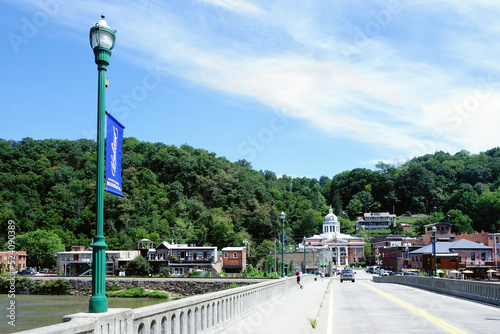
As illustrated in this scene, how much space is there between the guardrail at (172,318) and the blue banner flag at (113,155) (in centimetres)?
205

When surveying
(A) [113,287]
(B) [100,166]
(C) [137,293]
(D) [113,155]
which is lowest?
(C) [137,293]

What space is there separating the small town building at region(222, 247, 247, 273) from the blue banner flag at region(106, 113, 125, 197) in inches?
3765

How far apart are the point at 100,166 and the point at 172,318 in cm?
346

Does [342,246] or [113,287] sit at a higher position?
[342,246]

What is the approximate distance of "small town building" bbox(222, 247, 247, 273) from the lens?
335 feet

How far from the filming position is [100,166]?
7.77m

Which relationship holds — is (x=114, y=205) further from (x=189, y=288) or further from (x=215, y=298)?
(x=215, y=298)

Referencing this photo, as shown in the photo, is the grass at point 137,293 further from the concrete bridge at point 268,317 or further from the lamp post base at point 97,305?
the lamp post base at point 97,305

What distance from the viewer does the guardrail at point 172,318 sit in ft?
21.5

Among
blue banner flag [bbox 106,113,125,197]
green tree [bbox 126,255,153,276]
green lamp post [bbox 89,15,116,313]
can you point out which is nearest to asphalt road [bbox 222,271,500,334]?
green lamp post [bbox 89,15,116,313]

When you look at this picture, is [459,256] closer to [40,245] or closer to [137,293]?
[137,293]

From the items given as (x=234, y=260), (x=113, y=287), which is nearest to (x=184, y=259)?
(x=234, y=260)

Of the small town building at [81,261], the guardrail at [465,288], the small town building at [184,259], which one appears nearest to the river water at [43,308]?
the small town building at [81,261]

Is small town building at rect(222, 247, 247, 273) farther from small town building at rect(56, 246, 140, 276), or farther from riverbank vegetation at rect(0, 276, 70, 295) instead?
riverbank vegetation at rect(0, 276, 70, 295)
